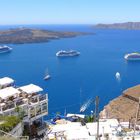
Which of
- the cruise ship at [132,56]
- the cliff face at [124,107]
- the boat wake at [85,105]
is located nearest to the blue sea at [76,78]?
the boat wake at [85,105]

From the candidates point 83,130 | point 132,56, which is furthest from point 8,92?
point 132,56

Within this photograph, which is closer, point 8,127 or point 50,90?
point 8,127

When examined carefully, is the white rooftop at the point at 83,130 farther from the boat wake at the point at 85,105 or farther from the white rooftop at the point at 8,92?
the boat wake at the point at 85,105

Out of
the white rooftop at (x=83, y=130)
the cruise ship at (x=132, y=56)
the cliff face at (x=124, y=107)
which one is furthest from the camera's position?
the cruise ship at (x=132, y=56)

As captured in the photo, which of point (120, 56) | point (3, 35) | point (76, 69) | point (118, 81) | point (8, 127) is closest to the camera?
point (8, 127)

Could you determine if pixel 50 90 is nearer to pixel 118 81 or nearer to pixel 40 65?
pixel 118 81

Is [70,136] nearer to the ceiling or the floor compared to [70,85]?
nearer to the ceiling

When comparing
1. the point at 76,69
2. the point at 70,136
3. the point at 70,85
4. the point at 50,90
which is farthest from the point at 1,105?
the point at 76,69

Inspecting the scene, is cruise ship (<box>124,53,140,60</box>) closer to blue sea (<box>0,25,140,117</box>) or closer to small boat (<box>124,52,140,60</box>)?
small boat (<box>124,52,140,60</box>)
